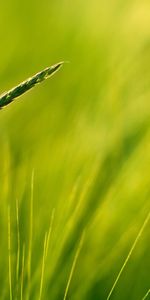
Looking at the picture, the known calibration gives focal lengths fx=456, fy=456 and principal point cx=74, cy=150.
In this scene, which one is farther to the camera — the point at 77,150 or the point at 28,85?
the point at 77,150

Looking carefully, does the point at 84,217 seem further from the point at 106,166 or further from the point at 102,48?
the point at 102,48

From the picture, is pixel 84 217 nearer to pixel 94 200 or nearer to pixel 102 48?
pixel 94 200

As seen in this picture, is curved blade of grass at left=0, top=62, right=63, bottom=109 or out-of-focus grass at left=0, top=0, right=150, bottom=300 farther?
out-of-focus grass at left=0, top=0, right=150, bottom=300

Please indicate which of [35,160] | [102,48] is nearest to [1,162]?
[35,160]

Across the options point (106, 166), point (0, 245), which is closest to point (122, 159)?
point (106, 166)

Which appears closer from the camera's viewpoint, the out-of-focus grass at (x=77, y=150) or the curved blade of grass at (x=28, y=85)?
the curved blade of grass at (x=28, y=85)

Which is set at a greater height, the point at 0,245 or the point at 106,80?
the point at 106,80
